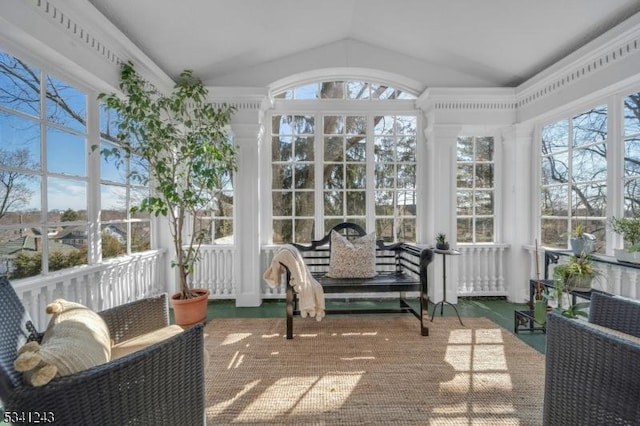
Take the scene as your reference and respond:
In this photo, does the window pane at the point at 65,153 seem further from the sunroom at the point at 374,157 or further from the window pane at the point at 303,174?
the window pane at the point at 303,174

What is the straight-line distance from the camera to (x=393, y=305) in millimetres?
3531

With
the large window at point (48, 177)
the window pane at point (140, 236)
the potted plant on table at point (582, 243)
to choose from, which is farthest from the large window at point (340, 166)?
the large window at point (48, 177)

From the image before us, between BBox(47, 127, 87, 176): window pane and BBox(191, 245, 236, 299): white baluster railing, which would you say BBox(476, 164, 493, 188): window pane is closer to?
BBox(191, 245, 236, 299): white baluster railing

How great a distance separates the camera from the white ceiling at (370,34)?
2455mm

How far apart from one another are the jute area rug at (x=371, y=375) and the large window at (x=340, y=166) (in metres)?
1.28

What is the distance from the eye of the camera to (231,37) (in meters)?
2.94

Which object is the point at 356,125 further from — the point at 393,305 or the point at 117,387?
the point at 117,387

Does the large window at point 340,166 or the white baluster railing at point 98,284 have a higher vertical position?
the large window at point 340,166

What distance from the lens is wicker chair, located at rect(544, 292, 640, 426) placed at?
41.3 inches

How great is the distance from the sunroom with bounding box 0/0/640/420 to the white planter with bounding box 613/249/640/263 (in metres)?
0.07

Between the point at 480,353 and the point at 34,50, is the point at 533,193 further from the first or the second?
the point at 34,50

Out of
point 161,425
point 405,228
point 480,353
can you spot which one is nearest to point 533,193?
point 405,228

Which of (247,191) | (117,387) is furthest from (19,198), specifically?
(247,191)

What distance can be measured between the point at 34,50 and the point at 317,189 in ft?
8.75
